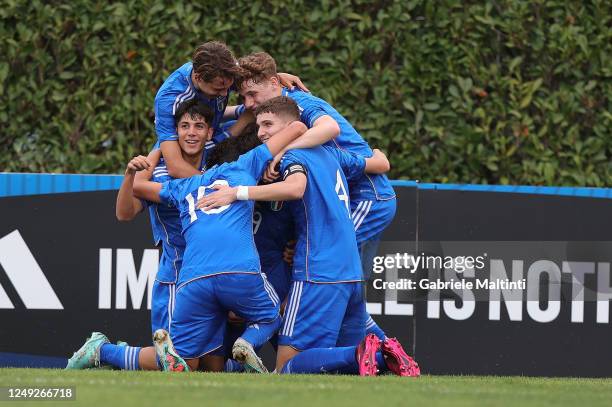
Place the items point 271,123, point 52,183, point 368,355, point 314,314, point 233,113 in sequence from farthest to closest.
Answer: point 52,183 → point 233,113 → point 271,123 → point 314,314 → point 368,355

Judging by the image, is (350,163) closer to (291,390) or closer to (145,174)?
(145,174)

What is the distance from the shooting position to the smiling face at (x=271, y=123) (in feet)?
23.5

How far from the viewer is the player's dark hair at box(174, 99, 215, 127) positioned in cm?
724

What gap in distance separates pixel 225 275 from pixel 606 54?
168 inches

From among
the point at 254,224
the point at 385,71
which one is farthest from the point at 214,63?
the point at 385,71

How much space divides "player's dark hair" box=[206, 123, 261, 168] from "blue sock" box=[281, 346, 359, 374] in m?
1.28

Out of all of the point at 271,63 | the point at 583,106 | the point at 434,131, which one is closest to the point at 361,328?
the point at 271,63

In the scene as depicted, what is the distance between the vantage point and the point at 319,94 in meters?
9.56

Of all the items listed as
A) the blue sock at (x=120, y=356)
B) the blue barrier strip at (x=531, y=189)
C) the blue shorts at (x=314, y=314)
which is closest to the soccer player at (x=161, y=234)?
the blue sock at (x=120, y=356)

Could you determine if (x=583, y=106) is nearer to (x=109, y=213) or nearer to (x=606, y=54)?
(x=606, y=54)

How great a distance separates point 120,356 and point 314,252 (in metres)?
1.28

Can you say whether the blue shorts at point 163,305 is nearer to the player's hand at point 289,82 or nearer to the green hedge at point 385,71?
the player's hand at point 289,82

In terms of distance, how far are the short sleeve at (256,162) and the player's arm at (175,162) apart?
1.16 ft

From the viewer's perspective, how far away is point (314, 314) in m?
7.05
